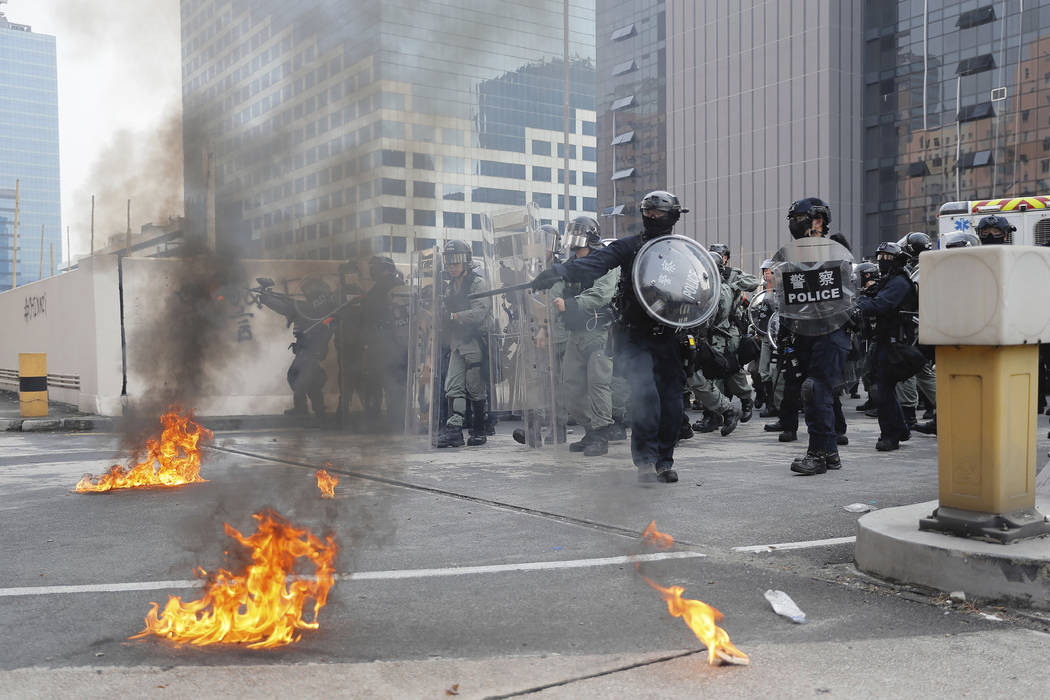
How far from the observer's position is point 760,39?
41.0m

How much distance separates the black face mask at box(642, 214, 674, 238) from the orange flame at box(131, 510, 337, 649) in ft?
10.7

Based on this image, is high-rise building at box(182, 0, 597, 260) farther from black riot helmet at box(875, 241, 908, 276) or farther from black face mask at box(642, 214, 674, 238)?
black riot helmet at box(875, 241, 908, 276)

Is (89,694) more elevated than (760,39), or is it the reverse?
(760,39)

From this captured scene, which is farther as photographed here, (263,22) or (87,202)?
(87,202)

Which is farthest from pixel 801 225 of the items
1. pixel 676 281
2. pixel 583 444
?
pixel 583 444

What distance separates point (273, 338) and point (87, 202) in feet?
2.68

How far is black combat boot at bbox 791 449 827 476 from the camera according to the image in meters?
6.55

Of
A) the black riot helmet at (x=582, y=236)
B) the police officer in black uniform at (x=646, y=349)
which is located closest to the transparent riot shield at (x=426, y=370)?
the police officer in black uniform at (x=646, y=349)

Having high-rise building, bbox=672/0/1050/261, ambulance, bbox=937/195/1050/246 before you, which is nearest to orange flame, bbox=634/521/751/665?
ambulance, bbox=937/195/1050/246

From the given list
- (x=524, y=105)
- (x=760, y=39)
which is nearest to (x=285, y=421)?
(x=524, y=105)

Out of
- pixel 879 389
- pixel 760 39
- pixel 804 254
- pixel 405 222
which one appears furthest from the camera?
pixel 760 39

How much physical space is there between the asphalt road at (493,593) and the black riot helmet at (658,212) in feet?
5.40

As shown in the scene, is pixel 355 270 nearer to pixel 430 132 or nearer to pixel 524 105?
pixel 430 132

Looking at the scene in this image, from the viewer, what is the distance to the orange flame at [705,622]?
294 cm
